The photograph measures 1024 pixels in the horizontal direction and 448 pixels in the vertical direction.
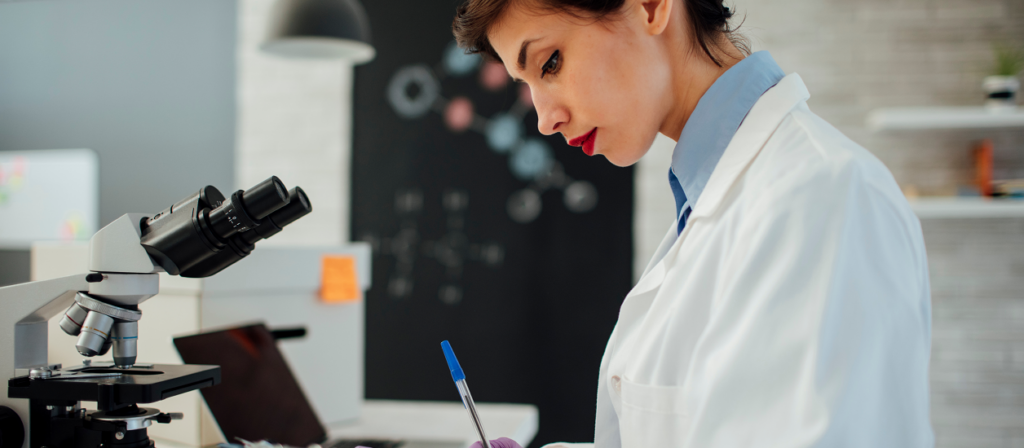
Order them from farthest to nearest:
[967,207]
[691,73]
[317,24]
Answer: [967,207] < [317,24] < [691,73]

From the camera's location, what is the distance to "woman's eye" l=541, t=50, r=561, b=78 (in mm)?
728

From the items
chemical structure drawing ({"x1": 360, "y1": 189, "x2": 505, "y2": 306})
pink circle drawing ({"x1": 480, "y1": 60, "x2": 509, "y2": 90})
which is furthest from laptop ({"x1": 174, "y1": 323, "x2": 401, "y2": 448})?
pink circle drawing ({"x1": 480, "y1": 60, "x2": 509, "y2": 90})

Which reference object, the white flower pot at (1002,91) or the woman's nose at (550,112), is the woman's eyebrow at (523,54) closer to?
the woman's nose at (550,112)

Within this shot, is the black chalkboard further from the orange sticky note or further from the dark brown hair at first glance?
the dark brown hair

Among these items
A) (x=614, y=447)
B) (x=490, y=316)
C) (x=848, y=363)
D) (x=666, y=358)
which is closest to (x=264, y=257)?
(x=614, y=447)

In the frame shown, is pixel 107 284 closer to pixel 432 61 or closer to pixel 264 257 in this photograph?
pixel 264 257

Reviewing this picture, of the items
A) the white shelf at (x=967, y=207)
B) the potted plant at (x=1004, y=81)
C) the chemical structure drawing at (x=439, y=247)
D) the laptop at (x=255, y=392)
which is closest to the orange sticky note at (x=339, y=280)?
the laptop at (x=255, y=392)

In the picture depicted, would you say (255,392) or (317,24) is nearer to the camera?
(255,392)

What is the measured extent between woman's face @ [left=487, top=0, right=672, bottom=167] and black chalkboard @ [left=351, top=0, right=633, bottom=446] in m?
1.85

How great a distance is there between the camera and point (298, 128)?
283 centimetres

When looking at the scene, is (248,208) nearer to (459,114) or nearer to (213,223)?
(213,223)

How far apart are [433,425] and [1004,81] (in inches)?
93.4

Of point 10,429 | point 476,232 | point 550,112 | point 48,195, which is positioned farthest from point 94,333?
point 48,195

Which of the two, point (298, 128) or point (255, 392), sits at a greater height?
point (298, 128)
